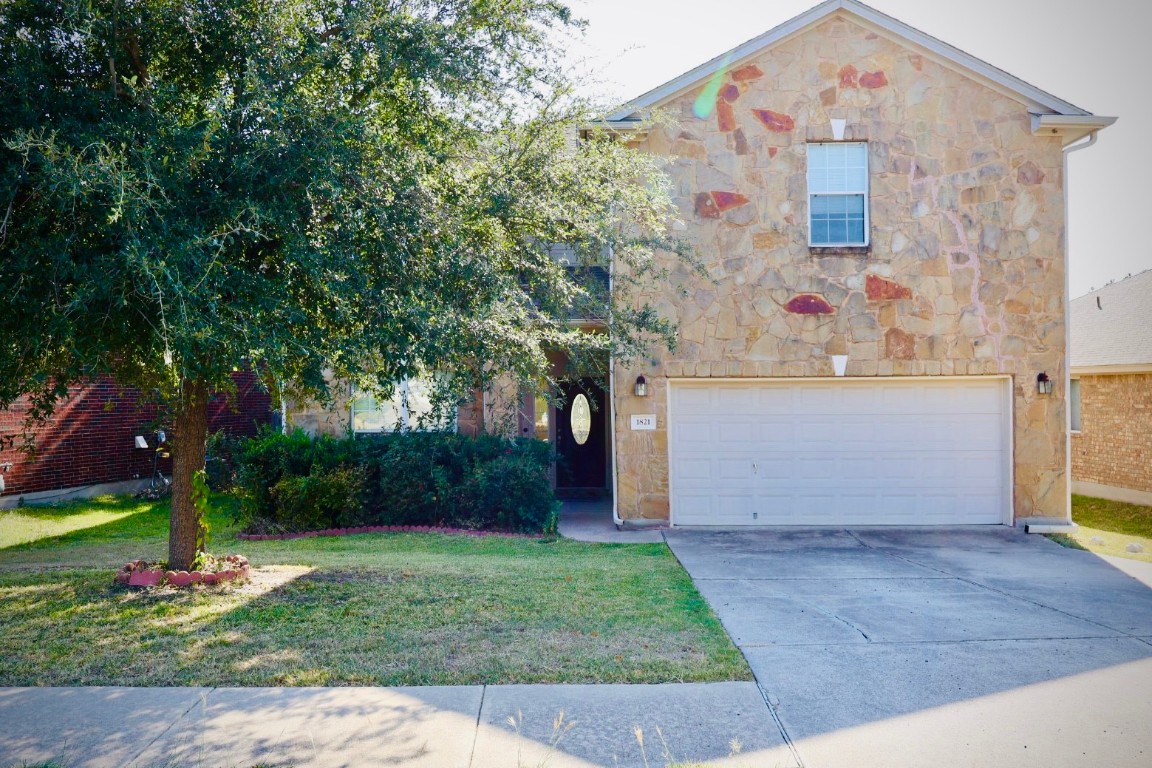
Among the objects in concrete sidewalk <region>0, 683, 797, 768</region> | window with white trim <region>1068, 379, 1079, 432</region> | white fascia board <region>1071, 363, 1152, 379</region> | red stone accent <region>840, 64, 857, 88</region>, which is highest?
red stone accent <region>840, 64, 857, 88</region>

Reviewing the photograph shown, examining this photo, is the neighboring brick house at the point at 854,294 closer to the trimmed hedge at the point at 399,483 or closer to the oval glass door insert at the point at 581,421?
the trimmed hedge at the point at 399,483

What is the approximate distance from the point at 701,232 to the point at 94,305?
8318mm

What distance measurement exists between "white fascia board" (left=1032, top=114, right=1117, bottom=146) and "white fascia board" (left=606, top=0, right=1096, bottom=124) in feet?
0.37

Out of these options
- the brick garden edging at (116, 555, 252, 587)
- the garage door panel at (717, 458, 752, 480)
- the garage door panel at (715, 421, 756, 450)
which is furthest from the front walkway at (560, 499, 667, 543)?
the brick garden edging at (116, 555, 252, 587)

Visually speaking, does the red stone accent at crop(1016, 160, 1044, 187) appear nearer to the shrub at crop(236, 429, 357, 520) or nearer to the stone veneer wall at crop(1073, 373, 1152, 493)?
the stone veneer wall at crop(1073, 373, 1152, 493)

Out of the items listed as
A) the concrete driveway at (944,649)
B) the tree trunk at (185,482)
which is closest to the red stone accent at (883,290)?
the concrete driveway at (944,649)

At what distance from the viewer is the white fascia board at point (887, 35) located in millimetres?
11617

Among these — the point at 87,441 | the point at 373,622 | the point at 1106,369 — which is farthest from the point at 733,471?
the point at 87,441

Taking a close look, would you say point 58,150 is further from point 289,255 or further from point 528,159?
point 528,159

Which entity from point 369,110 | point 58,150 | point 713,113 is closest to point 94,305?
point 58,150

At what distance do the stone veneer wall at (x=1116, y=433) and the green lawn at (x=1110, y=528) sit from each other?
1.86 ft

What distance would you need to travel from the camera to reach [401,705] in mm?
4898

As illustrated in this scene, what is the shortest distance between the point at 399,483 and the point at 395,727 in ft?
24.7

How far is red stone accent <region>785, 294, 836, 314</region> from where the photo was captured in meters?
11.7
